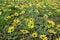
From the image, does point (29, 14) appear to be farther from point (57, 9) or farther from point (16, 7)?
point (57, 9)

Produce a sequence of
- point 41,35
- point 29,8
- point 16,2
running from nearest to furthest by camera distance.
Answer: point 41,35
point 29,8
point 16,2

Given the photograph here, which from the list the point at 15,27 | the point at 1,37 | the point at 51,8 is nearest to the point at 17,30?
the point at 15,27

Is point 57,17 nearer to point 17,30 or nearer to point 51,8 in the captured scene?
point 51,8

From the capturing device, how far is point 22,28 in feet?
11.3

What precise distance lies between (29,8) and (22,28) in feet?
3.30

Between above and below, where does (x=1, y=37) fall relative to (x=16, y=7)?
below

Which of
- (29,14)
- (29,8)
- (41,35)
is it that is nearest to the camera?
(41,35)

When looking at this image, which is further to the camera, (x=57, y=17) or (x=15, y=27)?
(x=57, y=17)

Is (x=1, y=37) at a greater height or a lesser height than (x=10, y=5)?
lesser

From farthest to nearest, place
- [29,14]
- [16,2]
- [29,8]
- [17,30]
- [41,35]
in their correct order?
1. [16,2]
2. [29,8]
3. [29,14]
4. [17,30]
5. [41,35]

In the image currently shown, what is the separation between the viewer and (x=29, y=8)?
4.36m

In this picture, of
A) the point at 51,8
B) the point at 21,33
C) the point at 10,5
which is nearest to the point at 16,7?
the point at 10,5

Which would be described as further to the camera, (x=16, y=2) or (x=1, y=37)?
(x=16, y=2)

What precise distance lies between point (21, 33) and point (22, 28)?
6.3 inches
